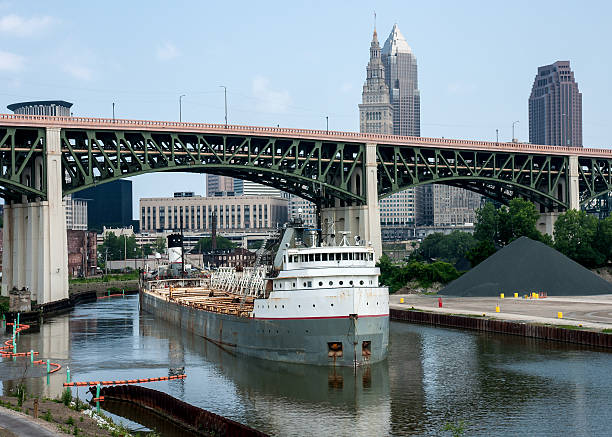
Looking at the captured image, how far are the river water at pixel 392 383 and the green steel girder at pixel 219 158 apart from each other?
32.4 metres

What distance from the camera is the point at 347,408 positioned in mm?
44500

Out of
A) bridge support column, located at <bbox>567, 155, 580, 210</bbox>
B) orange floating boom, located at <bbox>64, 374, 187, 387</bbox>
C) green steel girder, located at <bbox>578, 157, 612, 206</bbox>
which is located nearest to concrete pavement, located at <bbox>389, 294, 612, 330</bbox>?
orange floating boom, located at <bbox>64, 374, 187, 387</bbox>

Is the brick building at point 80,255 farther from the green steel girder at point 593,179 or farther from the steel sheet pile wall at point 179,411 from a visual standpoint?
the steel sheet pile wall at point 179,411

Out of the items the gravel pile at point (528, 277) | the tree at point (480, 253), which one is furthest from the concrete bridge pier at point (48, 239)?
the tree at point (480, 253)

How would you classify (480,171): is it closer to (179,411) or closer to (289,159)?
(289,159)

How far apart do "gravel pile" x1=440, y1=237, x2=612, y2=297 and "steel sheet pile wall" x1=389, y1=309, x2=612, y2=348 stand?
18029 millimetres

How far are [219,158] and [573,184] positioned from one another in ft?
210

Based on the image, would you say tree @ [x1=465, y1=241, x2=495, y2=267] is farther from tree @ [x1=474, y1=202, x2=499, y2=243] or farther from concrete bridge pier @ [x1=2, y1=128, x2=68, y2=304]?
concrete bridge pier @ [x1=2, y1=128, x2=68, y2=304]

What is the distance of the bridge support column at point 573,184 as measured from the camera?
137750 mm

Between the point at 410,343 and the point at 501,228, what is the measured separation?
2671 inches

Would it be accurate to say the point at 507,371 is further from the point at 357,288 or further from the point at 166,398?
the point at 166,398

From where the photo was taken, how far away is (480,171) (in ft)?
424

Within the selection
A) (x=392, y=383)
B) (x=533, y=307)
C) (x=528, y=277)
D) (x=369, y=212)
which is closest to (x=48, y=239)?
(x=369, y=212)

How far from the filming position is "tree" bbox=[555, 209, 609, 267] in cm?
12012
